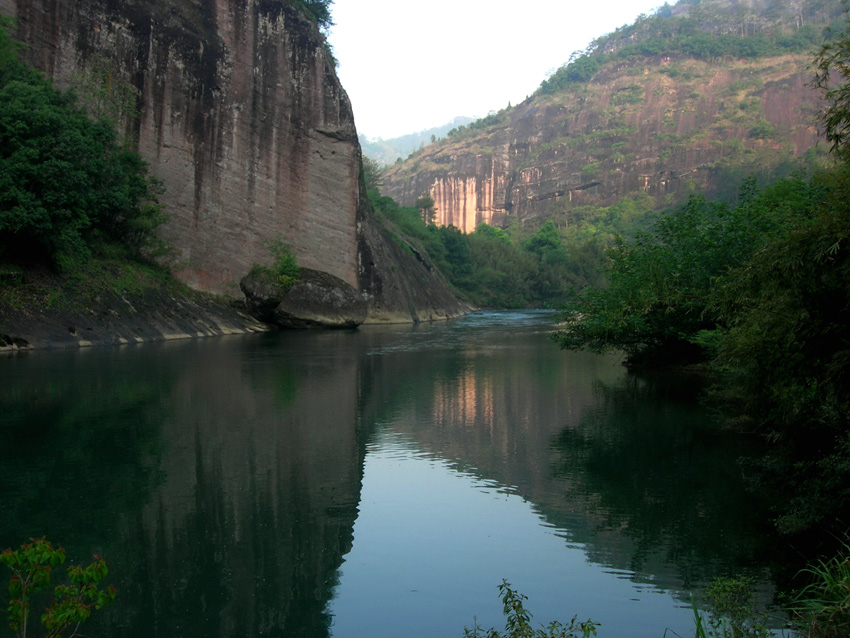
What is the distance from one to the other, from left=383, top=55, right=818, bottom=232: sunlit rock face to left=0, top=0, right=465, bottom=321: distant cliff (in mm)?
96942

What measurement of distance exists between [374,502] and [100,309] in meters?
24.3

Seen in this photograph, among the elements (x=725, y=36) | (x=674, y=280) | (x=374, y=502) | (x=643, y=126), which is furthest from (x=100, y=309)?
(x=725, y=36)

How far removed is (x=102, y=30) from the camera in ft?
129

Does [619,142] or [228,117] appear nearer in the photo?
[228,117]

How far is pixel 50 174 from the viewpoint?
2822cm

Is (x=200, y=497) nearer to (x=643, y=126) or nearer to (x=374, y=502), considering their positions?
(x=374, y=502)

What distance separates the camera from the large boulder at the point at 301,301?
42.4 m

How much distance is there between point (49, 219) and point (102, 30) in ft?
50.7

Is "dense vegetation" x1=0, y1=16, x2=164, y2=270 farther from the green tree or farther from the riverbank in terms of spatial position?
the green tree

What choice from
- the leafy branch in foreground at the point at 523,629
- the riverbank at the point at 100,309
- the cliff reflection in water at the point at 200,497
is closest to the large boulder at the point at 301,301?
the riverbank at the point at 100,309

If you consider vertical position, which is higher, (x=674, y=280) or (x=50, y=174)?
(x=50, y=174)

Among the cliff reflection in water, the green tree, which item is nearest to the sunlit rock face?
the green tree

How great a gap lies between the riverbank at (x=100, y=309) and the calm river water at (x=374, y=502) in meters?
9.34

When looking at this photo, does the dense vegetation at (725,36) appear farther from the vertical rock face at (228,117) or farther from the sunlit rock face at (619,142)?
the vertical rock face at (228,117)
